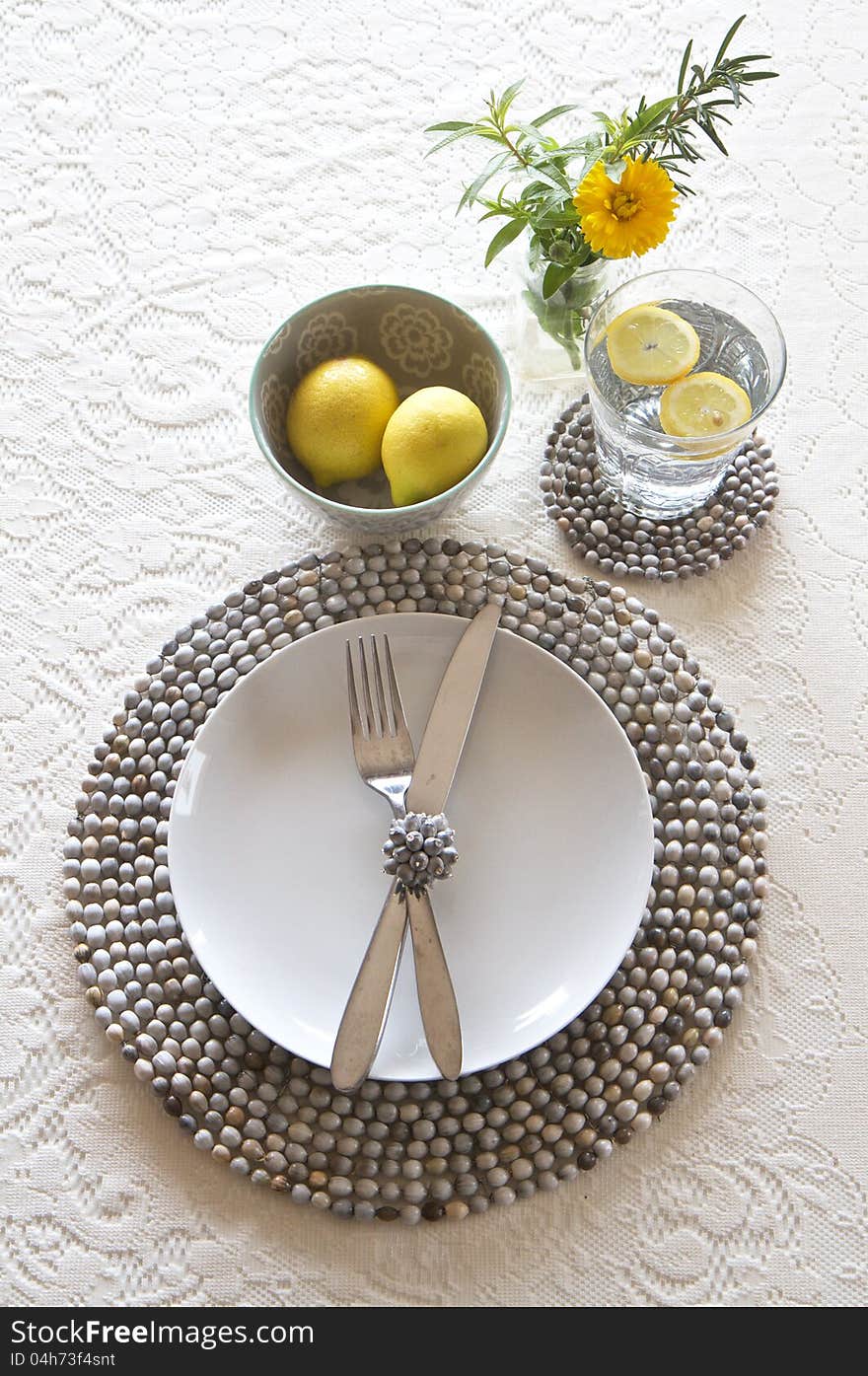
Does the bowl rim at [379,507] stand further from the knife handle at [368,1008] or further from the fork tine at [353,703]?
the knife handle at [368,1008]

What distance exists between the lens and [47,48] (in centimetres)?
68

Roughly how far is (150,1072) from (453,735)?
19 centimetres

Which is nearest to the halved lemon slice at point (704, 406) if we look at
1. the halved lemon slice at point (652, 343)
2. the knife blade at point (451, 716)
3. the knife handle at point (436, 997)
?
the halved lemon slice at point (652, 343)

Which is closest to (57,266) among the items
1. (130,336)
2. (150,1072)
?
(130,336)

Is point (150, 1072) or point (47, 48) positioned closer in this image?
point (150, 1072)

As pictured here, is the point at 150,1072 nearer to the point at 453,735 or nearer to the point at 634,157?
the point at 453,735

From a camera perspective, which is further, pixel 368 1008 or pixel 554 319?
pixel 554 319

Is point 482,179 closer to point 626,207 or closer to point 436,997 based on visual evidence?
point 626,207

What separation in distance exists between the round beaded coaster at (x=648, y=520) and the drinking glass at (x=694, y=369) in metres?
0.02

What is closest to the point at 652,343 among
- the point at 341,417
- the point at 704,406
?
the point at 704,406

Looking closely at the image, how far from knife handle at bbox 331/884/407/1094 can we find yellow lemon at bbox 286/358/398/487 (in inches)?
8.7

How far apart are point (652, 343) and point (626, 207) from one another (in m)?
0.07

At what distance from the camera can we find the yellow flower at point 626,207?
451mm

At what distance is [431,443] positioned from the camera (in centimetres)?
50
